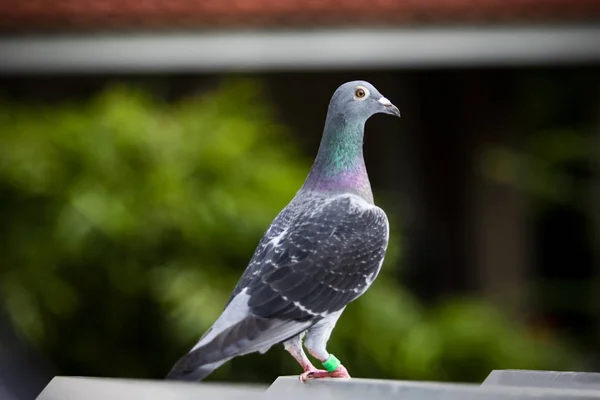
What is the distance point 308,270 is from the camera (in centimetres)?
122

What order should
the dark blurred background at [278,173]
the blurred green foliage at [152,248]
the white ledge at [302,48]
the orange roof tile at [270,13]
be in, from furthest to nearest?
1. the orange roof tile at [270,13]
2. the white ledge at [302,48]
3. the dark blurred background at [278,173]
4. the blurred green foliage at [152,248]

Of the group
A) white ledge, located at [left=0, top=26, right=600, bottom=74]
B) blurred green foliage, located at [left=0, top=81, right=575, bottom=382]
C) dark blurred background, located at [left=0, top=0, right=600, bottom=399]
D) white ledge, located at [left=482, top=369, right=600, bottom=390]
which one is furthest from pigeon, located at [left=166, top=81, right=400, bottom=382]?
white ledge, located at [left=0, top=26, right=600, bottom=74]

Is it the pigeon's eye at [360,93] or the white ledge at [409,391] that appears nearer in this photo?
the white ledge at [409,391]

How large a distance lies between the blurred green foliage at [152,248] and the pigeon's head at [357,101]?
131 centimetres

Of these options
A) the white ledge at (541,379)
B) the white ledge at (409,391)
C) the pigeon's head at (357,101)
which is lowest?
the white ledge at (541,379)

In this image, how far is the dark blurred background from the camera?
2.74 meters

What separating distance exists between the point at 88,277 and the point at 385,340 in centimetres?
87

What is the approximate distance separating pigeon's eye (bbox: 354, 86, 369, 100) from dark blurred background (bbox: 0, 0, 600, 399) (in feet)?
2.56

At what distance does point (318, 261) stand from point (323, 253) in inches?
0.5

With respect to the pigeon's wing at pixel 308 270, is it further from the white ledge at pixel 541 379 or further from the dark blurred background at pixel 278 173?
the dark blurred background at pixel 278 173

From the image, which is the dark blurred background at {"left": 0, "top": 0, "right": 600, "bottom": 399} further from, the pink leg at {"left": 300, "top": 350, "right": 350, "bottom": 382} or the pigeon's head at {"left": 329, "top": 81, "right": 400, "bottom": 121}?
the pigeon's head at {"left": 329, "top": 81, "right": 400, "bottom": 121}

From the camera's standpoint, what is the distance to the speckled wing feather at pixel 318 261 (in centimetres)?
120

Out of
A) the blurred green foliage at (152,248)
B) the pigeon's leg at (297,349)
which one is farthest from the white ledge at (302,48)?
the pigeon's leg at (297,349)

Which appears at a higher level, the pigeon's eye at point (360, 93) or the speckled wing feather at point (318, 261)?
the pigeon's eye at point (360, 93)
